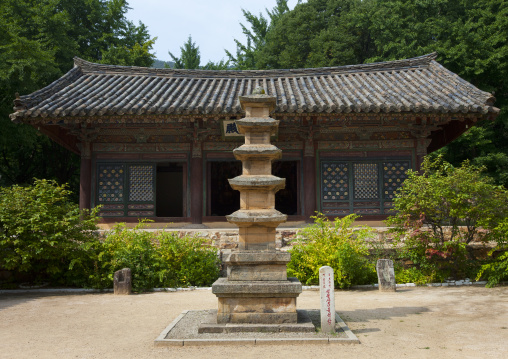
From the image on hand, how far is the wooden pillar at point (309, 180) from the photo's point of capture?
1251 cm

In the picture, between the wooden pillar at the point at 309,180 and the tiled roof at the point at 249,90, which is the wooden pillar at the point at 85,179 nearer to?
the tiled roof at the point at 249,90

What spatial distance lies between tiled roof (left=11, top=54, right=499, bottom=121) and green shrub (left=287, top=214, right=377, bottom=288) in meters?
3.57

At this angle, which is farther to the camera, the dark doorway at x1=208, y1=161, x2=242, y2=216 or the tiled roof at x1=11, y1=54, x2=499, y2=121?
the dark doorway at x1=208, y1=161, x2=242, y2=216

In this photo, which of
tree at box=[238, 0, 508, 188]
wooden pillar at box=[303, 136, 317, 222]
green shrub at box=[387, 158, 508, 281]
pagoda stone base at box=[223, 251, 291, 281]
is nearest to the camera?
pagoda stone base at box=[223, 251, 291, 281]

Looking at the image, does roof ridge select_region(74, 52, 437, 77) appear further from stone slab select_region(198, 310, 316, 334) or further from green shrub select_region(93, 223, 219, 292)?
stone slab select_region(198, 310, 316, 334)

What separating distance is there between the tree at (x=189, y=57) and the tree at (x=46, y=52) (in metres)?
10.8

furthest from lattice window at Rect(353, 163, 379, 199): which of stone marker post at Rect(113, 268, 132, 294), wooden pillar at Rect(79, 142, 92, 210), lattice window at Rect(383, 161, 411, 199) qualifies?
wooden pillar at Rect(79, 142, 92, 210)

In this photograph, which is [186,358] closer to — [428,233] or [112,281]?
[112,281]

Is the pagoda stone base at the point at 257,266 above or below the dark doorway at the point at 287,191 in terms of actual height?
below

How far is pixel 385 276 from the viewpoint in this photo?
890cm

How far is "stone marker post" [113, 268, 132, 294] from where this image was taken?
28.7 ft

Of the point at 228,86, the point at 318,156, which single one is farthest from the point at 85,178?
the point at 318,156

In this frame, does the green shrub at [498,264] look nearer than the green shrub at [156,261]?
Yes

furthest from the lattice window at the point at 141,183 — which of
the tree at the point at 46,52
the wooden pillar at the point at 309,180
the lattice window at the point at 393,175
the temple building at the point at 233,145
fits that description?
the lattice window at the point at 393,175
